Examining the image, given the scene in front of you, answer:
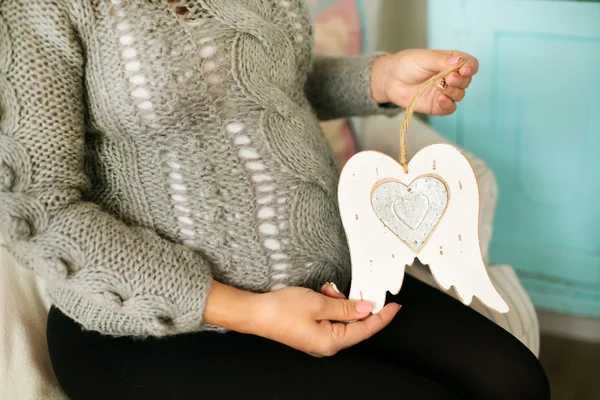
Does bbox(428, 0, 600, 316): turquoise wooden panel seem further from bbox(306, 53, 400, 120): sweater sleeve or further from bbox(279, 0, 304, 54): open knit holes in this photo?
bbox(279, 0, 304, 54): open knit holes

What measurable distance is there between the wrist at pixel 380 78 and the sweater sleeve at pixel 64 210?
419 mm

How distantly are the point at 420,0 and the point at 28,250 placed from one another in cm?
138

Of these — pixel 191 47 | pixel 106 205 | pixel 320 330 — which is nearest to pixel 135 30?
pixel 191 47

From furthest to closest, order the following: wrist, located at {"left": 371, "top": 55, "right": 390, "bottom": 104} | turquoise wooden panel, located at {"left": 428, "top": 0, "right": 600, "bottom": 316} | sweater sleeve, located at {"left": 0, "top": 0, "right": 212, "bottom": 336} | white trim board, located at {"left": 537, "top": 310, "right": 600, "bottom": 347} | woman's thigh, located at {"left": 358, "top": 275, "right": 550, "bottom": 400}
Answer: white trim board, located at {"left": 537, "top": 310, "right": 600, "bottom": 347}, turquoise wooden panel, located at {"left": 428, "top": 0, "right": 600, "bottom": 316}, wrist, located at {"left": 371, "top": 55, "right": 390, "bottom": 104}, woman's thigh, located at {"left": 358, "top": 275, "right": 550, "bottom": 400}, sweater sleeve, located at {"left": 0, "top": 0, "right": 212, "bottom": 336}

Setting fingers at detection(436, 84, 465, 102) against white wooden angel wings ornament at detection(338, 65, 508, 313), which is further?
fingers at detection(436, 84, 465, 102)

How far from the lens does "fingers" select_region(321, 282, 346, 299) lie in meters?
0.79

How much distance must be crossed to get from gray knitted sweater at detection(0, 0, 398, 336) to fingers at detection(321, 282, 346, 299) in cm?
5

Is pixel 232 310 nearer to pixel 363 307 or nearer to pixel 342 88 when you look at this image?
pixel 363 307

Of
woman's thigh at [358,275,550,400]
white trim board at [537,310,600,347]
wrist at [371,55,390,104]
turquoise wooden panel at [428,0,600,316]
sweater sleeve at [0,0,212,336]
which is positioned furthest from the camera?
white trim board at [537,310,600,347]

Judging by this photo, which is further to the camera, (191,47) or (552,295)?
(552,295)

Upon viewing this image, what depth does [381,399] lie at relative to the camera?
0.72m

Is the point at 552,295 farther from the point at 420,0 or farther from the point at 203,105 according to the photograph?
the point at 203,105

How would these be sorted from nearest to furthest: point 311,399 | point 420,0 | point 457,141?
point 311,399, point 457,141, point 420,0

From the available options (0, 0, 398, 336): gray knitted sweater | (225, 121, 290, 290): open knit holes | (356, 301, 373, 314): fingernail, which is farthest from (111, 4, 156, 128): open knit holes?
(356, 301, 373, 314): fingernail
